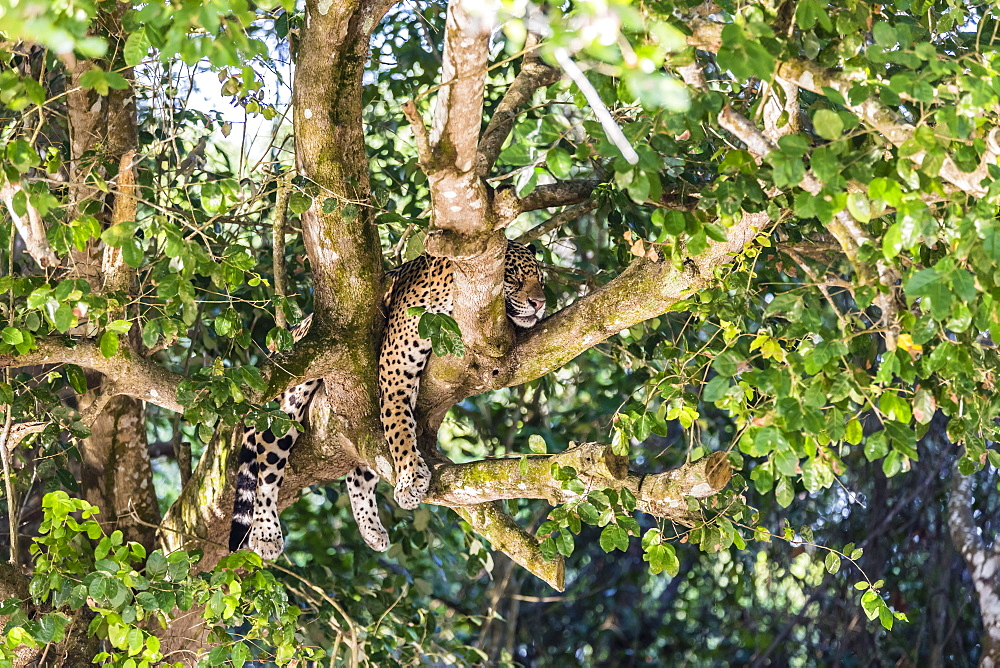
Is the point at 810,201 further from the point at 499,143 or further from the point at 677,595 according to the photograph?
the point at 677,595

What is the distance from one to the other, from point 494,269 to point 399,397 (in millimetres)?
816

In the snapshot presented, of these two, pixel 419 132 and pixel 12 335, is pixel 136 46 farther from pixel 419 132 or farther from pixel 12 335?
pixel 12 335

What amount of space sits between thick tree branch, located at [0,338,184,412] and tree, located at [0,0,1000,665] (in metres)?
0.01

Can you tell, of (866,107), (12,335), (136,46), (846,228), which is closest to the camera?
(136,46)

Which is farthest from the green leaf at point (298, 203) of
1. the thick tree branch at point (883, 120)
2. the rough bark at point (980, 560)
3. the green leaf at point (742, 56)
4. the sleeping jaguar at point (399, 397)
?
the rough bark at point (980, 560)

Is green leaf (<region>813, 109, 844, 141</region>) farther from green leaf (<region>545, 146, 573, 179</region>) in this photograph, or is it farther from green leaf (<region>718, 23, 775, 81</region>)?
green leaf (<region>545, 146, 573, 179</region>)

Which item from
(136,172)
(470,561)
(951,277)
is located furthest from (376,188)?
(951,277)

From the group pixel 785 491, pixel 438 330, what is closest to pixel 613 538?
pixel 785 491

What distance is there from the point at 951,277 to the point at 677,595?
6.17 meters

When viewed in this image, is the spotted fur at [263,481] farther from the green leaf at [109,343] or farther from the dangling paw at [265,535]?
the green leaf at [109,343]

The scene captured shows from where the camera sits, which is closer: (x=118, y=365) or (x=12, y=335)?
(x=12, y=335)

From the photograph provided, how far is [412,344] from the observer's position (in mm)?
4141

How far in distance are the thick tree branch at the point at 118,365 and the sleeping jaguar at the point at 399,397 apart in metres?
0.57

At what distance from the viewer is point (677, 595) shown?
7957 millimetres
